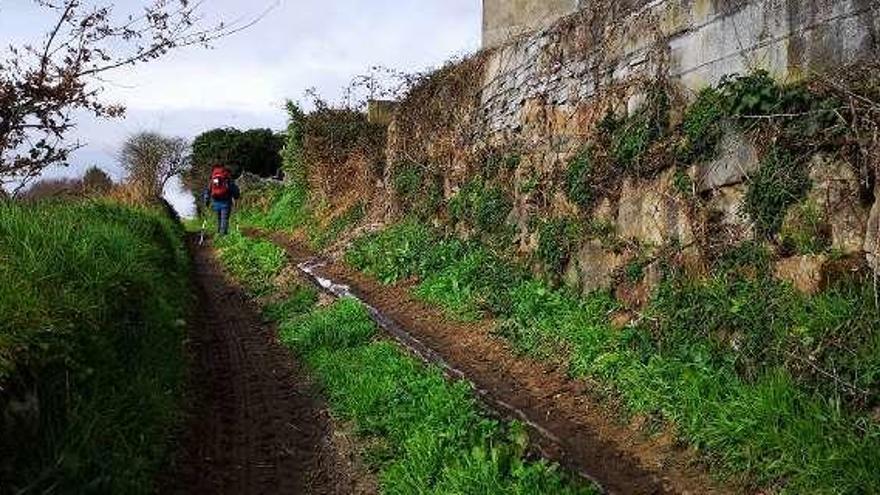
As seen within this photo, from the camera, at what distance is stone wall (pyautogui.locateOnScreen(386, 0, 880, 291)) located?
18.1ft

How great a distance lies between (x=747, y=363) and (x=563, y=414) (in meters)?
1.44

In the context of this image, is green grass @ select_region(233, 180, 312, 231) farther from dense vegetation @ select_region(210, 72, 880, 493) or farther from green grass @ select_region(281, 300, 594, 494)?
green grass @ select_region(281, 300, 594, 494)

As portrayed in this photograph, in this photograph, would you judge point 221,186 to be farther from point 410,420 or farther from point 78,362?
point 78,362

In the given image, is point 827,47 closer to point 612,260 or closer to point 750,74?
point 750,74

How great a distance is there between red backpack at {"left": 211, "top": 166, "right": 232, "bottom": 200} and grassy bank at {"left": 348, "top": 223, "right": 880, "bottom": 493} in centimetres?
1095

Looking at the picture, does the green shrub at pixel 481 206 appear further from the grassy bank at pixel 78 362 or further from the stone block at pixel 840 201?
the stone block at pixel 840 201

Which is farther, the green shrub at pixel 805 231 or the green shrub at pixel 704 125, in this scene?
the green shrub at pixel 704 125

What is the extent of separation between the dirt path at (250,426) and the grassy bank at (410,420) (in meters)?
0.25

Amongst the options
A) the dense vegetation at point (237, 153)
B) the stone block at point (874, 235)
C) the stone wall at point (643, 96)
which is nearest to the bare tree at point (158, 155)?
the dense vegetation at point (237, 153)

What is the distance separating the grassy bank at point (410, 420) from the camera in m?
4.62

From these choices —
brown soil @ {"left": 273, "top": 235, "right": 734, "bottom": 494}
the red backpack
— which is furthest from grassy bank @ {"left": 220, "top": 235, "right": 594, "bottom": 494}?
the red backpack

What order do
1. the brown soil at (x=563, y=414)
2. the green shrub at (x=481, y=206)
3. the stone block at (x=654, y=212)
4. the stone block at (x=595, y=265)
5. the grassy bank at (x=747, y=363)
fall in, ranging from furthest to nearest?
the green shrub at (x=481, y=206) → the stone block at (x=595, y=265) → the stone block at (x=654, y=212) → the brown soil at (x=563, y=414) → the grassy bank at (x=747, y=363)

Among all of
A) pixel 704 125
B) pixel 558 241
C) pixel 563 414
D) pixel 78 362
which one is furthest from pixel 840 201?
pixel 78 362

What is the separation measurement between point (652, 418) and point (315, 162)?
14.2 metres
